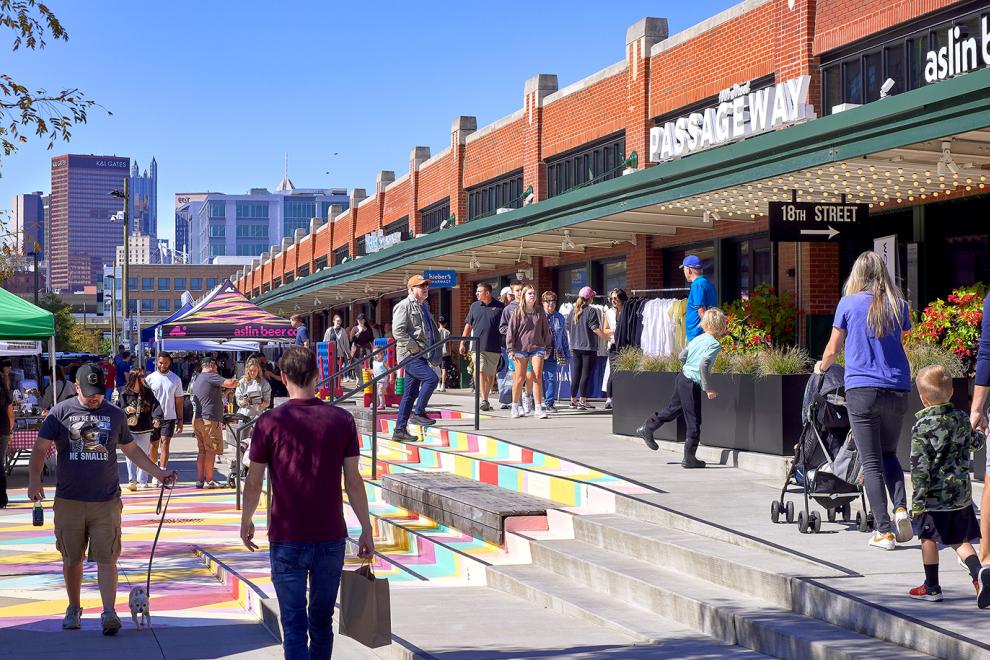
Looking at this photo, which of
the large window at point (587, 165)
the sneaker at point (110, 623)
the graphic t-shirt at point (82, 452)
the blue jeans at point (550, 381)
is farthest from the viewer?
the large window at point (587, 165)

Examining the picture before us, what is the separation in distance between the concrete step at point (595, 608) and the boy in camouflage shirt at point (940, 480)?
3.75 feet

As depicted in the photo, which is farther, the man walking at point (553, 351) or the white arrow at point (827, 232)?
the man walking at point (553, 351)

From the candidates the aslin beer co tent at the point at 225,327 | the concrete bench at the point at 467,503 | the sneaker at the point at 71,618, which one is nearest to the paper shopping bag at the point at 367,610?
the sneaker at the point at 71,618

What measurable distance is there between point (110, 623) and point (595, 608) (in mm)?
3178

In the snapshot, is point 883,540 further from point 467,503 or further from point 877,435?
point 467,503

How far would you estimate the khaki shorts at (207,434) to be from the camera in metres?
17.7

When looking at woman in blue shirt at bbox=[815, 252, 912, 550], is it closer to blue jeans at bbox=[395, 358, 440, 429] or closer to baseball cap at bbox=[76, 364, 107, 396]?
baseball cap at bbox=[76, 364, 107, 396]

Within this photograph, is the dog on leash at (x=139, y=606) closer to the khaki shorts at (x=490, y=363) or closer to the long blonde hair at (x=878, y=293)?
the long blonde hair at (x=878, y=293)

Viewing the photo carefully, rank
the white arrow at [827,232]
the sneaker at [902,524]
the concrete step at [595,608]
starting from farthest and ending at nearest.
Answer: the white arrow at [827,232], the sneaker at [902,524], the concrete step at [595,608]

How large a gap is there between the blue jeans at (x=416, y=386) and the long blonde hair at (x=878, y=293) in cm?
772

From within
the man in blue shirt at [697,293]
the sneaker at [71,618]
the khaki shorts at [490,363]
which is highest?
the man in blue shirt at [697,293]

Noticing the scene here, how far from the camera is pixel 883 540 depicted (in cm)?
767

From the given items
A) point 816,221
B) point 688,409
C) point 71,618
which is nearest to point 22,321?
point 71,618

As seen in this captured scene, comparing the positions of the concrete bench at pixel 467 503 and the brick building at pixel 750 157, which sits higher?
the brick building at pixel 750 157
